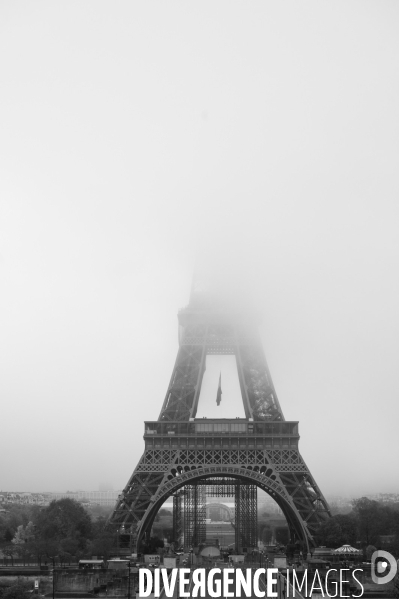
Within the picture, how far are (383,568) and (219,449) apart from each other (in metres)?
20.6

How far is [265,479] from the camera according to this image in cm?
6462

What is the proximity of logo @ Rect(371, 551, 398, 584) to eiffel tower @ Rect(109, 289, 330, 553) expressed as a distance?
876cm

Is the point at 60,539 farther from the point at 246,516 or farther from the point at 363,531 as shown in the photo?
the point at 363,531

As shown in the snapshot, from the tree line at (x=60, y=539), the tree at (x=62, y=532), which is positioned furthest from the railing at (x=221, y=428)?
the tree at (x=62, y=532)

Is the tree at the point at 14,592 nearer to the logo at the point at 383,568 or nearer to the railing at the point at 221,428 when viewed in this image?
the logo at the point at 383,568

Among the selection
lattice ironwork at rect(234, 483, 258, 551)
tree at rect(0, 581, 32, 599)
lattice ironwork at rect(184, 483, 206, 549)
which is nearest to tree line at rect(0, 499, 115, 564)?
tree at rect(0, 581, 32, 599)

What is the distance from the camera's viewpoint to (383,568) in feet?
160

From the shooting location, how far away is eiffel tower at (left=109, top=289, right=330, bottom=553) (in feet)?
208

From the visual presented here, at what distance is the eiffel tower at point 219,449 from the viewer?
63.4 meters

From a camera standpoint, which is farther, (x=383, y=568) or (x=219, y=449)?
(x=219, y=449)

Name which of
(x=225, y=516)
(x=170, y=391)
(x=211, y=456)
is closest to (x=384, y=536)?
(x=211, y=456)

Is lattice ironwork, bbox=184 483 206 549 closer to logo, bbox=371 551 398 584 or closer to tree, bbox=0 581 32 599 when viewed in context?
logo, bbox=371 551 398 584

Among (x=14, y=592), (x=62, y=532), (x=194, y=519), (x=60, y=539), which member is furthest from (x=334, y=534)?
(x=14, y=592)

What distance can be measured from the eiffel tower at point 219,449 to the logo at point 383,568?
8756 mm
